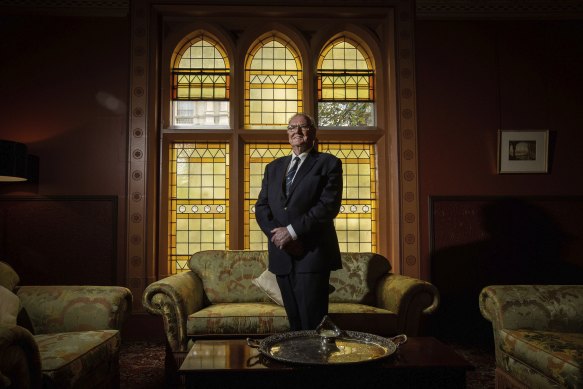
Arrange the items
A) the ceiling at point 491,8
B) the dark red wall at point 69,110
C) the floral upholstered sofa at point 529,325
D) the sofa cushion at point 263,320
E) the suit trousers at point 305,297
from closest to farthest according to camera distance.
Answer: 1. the floral upholstered sofa at point 529,325
2. the suit trousers at point 305,297
3. the sofa cushion at point 263,320
4. the dark red wall at point 69,110
5. the ceiling at point 491,8

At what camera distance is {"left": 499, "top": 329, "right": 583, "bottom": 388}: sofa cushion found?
2.01 metres

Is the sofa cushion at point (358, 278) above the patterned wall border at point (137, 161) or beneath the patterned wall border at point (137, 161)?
beneath

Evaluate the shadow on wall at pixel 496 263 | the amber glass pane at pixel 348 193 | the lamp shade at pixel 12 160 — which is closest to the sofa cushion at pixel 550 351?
the shadow on wall at pixel 496 263

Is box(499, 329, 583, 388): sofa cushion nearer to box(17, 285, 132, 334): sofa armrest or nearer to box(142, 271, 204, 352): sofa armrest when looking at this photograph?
box(142, 271, 204, 352): sofa armrest

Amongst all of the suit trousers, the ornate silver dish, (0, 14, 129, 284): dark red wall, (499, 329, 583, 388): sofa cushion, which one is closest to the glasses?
the suit trousers

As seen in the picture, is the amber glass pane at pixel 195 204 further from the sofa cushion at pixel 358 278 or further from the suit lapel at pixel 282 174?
the suit lapel at pixel 282 174

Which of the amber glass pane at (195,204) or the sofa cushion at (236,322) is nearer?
the sofa cushion at (236,322)

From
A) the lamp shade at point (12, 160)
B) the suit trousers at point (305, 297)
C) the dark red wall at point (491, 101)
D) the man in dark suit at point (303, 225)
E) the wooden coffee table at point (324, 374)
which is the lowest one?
the wooden coffee table at point (324, 374)

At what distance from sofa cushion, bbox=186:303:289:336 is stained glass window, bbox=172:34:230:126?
208cm

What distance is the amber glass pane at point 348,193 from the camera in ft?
15.0

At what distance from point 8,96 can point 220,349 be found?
3.56 meters

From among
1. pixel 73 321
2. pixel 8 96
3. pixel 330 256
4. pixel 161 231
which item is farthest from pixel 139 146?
pixel 330 256

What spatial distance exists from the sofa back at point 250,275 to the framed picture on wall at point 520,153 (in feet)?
5.24

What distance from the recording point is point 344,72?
4723 mm
